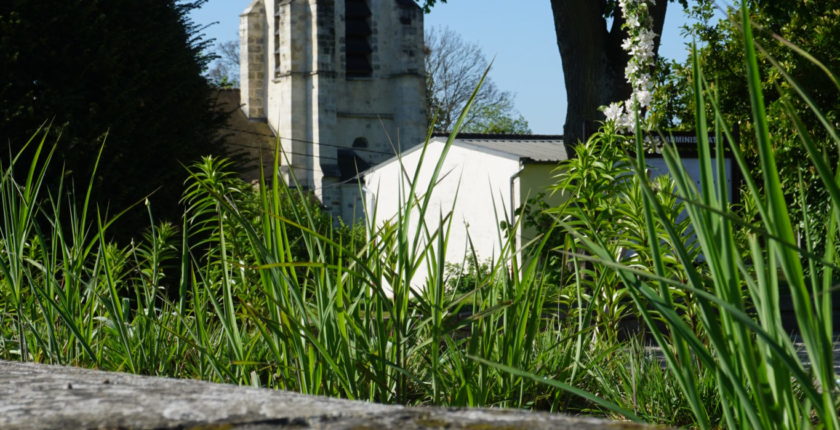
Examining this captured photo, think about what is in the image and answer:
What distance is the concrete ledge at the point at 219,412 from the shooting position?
42.5 inches

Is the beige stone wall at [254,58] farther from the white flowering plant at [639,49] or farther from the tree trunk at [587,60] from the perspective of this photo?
the white flowering plant at [639,49]

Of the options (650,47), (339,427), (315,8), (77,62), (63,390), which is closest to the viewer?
(339,427)

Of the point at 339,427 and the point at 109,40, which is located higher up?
the point at 109,40

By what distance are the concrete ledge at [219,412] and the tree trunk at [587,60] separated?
12.2m

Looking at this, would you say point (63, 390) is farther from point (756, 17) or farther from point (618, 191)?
point (756, 17)

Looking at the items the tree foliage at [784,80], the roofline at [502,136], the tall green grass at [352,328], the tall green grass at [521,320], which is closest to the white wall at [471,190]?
the roofline at [502,136]

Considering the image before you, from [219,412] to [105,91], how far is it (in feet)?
35.3

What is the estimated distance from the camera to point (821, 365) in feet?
4.18

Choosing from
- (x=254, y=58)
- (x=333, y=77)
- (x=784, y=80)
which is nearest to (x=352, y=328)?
(x=784, y=80)

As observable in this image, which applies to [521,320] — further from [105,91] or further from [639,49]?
[105,91]

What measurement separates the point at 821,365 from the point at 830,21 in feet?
54.6

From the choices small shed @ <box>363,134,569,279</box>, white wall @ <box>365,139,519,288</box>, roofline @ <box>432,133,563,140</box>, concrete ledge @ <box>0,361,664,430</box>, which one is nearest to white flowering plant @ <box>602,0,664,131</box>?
concrete ledge @ <box>0,361,664,430</box>

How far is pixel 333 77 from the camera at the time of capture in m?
47.1

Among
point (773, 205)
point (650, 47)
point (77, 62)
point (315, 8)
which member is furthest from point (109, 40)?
point (315, 8)
